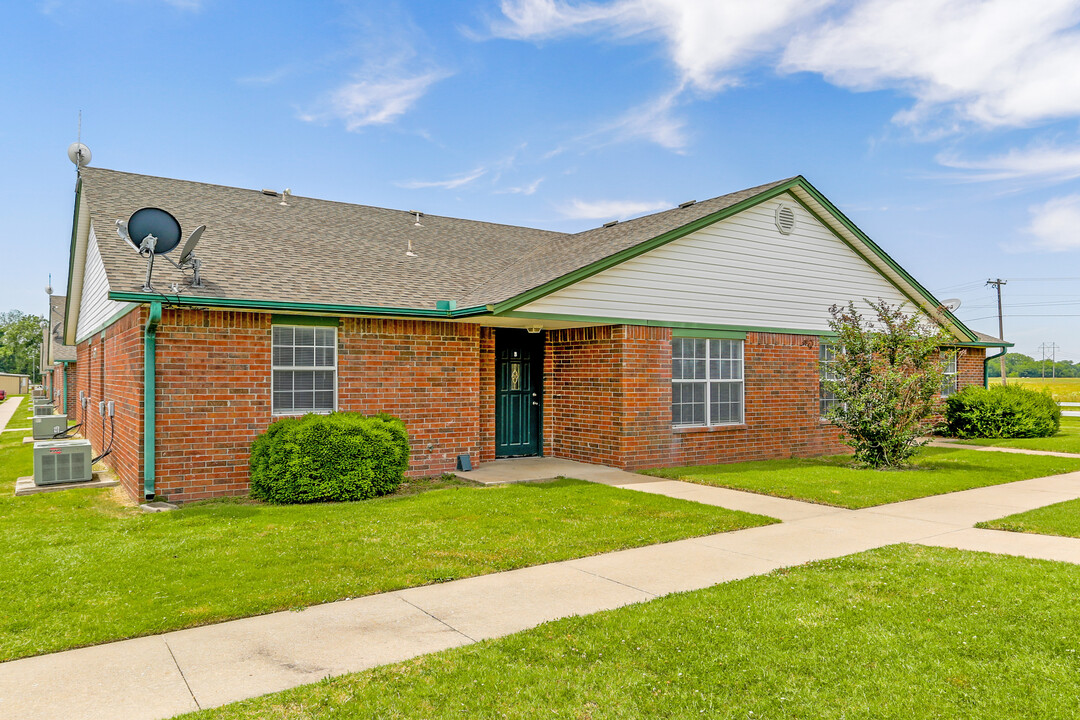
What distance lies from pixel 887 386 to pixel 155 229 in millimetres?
13127

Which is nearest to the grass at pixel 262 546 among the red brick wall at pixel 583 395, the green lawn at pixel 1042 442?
the red brick wall at pixel 583 395

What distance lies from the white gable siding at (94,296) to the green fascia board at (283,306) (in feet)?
6.39

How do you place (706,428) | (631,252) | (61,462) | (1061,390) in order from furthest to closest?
(1061,390) < (706,428) < (631,252) < (61,462)

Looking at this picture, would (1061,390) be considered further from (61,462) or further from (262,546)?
(61,462)

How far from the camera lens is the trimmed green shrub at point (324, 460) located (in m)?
9.24

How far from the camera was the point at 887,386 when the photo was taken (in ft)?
43.1

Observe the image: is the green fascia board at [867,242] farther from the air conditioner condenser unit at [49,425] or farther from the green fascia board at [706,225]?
the air conditioner condenser unit at [49,425]

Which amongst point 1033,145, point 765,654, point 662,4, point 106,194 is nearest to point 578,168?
point 662,4

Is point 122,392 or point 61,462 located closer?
point 61,462

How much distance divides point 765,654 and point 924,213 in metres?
27.5

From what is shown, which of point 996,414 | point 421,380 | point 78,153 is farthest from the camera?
point 996,414

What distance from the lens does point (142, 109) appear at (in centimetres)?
1538

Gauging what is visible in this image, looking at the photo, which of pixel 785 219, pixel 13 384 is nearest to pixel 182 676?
pixel 785 219

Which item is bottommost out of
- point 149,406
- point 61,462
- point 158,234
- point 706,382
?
point 61,462
